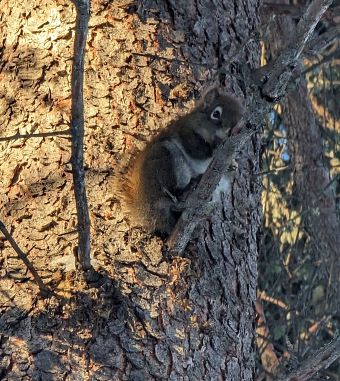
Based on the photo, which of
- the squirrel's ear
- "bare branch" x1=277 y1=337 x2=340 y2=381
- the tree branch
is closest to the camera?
the tree branch

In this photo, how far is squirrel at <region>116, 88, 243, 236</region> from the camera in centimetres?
204

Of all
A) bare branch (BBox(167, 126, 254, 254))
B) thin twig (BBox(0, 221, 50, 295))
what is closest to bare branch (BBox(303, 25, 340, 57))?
bare branch (BBox(167, 126, 254, 254))

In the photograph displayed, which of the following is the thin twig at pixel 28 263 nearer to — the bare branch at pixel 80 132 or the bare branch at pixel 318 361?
the bare branch at pixel 80 132

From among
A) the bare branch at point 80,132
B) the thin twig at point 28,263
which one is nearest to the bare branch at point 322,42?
the bare branch at point 80,132

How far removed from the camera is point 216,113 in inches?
91.5

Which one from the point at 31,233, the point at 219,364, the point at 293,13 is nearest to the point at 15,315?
the point at 31,233

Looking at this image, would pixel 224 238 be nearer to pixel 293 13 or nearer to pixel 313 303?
pixel 293 13

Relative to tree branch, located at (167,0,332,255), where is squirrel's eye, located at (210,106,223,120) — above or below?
above

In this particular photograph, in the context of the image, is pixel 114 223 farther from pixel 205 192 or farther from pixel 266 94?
pixel 266 94

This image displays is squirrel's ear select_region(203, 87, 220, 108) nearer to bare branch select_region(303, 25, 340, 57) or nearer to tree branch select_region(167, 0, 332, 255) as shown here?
bare branch select_region(303, 25, 340, 57)

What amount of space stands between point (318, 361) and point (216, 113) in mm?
856

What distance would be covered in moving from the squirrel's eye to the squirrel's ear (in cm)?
3

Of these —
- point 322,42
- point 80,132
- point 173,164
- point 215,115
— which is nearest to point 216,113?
point 215,115

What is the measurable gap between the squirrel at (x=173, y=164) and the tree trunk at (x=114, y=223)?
0.04 meters
